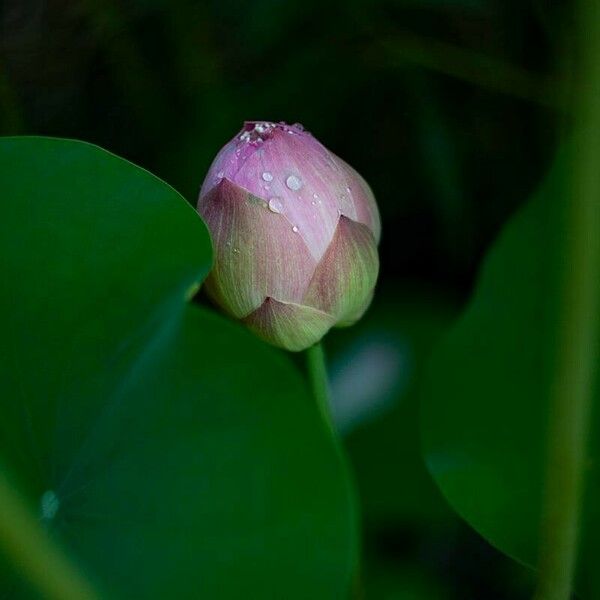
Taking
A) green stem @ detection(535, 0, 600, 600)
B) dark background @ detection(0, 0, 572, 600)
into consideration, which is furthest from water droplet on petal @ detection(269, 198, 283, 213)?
dark background @ detection(0, 0, 572, 600)

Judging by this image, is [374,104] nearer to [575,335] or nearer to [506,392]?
[506,392]

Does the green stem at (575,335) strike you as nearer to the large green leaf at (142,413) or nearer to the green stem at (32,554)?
the large green leaf at (142,413)

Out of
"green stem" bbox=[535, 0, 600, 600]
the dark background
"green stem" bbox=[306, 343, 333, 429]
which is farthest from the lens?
the dark background

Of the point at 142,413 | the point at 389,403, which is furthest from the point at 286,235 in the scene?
the point at 389,403

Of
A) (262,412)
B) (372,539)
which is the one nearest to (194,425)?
(262,412)

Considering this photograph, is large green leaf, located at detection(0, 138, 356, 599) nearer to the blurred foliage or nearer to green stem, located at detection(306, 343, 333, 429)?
green stem, located at detection(306, 343, 333, 429)

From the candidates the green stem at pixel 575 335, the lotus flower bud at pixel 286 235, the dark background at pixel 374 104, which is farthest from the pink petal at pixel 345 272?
the dark background at pixel 374 104

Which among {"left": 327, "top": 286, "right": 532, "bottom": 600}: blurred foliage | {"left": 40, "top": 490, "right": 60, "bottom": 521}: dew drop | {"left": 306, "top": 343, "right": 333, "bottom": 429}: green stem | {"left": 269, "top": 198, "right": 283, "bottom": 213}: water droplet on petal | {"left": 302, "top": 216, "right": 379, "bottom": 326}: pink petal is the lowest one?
{"left": 327, "top": 286, "right": 532, "bottom": 600}: blurred foliage
